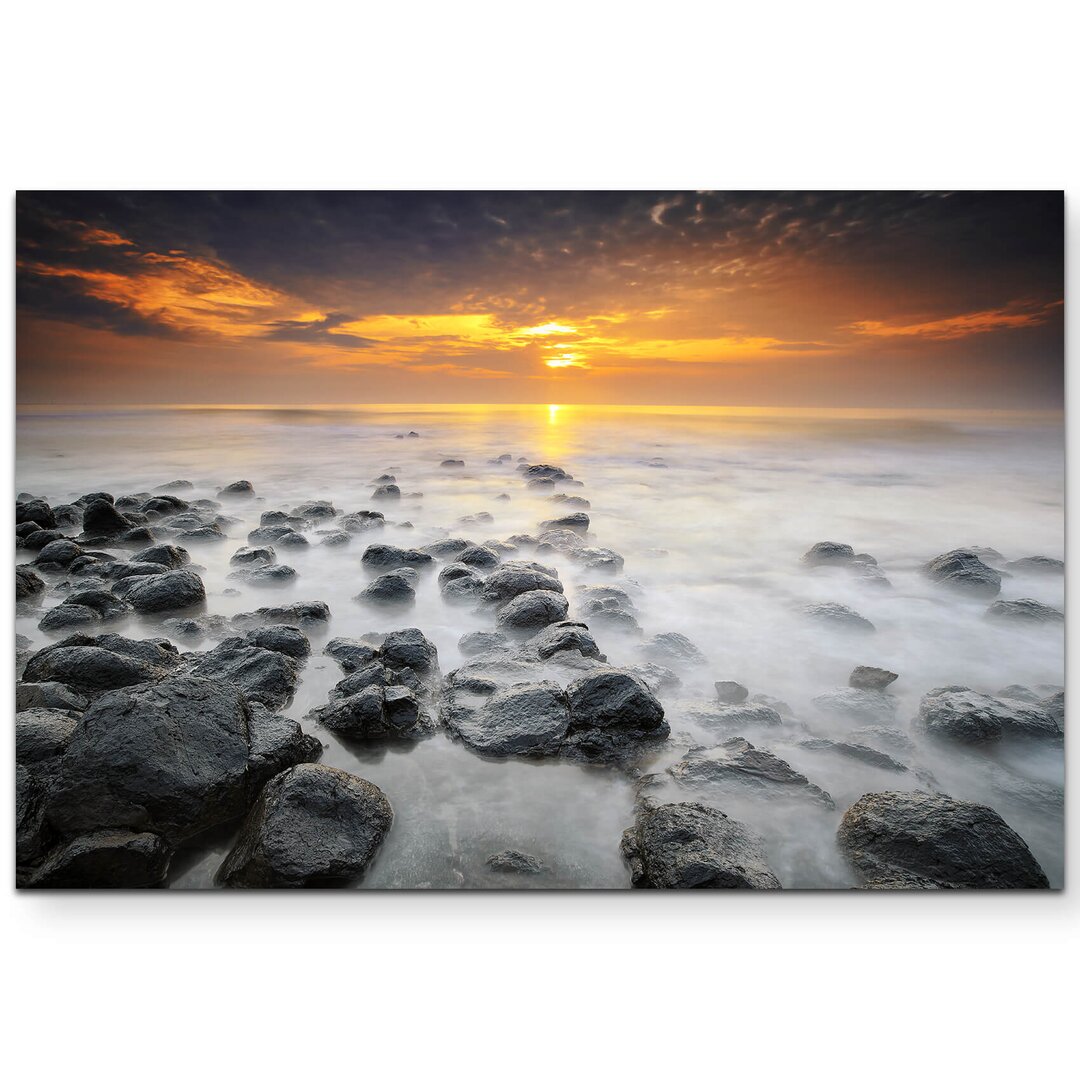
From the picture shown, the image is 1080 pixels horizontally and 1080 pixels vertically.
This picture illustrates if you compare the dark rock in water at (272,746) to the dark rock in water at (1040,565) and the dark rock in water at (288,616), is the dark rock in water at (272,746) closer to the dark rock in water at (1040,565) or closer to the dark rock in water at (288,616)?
the dark rock in water at (288,616)

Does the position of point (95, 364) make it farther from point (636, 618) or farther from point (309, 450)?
point (636, 618)

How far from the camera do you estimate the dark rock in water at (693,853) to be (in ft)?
8.49

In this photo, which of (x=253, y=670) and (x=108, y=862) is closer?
(x=108, y=862)

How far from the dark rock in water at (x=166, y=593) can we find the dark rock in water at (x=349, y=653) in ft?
3.17

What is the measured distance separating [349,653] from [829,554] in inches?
103

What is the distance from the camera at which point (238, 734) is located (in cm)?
276

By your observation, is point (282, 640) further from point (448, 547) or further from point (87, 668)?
point (448, 547)

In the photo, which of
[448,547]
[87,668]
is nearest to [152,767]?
[87,668]

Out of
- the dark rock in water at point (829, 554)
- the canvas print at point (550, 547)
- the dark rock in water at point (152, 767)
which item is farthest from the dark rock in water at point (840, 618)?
the dark rock in water at point (152, 767)

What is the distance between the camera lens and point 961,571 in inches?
143

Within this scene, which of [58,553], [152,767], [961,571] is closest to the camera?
[152,767]

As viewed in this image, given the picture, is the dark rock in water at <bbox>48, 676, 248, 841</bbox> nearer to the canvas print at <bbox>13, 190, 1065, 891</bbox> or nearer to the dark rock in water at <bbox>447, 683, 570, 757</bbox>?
the canvas print at <bbox>13, 190, 1065, 891</bbox>
